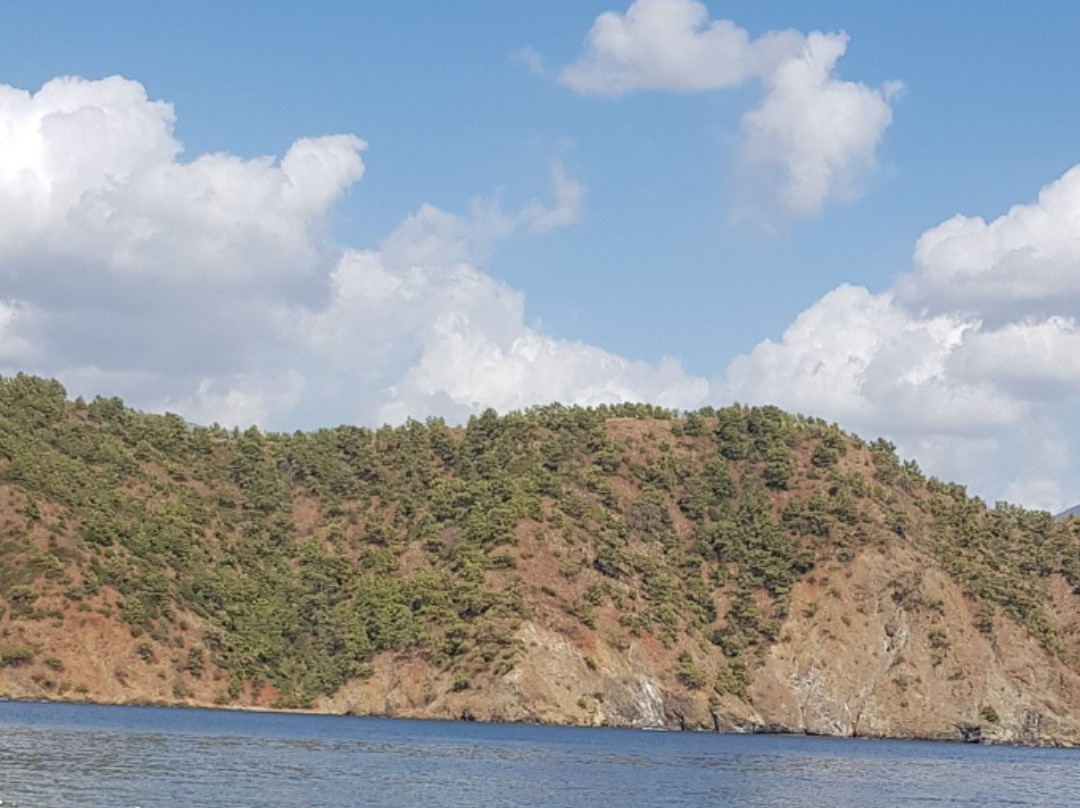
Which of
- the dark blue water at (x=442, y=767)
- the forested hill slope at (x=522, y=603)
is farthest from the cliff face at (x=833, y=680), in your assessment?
the dark blue water at (x=442, y=767)

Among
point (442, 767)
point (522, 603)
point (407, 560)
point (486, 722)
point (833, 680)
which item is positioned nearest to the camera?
point (442, 767)

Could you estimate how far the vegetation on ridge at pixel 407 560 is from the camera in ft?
531

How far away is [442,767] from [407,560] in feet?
293

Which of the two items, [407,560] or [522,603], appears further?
[407,560]

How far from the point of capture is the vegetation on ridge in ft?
531

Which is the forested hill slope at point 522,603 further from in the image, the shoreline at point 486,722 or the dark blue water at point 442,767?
the dark blue water at point 442,767

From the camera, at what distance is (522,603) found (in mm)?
165875

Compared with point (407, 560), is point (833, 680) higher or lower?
lower

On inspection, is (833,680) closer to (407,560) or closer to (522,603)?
(522,603)

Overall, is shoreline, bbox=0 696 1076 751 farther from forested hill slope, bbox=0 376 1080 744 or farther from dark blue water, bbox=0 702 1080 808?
dark blue water, bbox=0 702 1080 808

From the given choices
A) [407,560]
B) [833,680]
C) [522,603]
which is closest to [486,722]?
[522,603]

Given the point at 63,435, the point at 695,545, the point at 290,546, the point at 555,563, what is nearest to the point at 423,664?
the point at 555,563

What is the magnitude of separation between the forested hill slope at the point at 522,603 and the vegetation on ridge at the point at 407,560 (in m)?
0.36

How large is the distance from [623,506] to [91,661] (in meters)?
74.1
